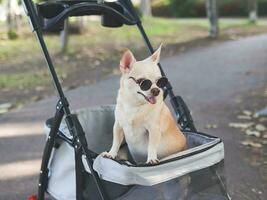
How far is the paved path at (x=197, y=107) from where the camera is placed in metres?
4.34

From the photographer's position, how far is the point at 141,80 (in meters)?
2.75

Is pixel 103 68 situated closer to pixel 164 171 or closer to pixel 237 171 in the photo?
pixel 237 171

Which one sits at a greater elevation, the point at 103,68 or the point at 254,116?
the point at 254,116

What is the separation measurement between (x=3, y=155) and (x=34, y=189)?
36.6 inches

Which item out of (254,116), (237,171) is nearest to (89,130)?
(237,171)

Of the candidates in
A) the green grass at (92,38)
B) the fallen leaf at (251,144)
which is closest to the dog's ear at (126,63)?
the fallen leaf at (251,144)

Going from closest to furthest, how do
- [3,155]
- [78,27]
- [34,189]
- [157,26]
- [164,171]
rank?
[164,171], [34,189], [3,155], [78,27], [157,26]

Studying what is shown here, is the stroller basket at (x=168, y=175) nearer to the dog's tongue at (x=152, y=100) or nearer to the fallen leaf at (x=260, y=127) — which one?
the dog's tongue at (x=152, y=100)

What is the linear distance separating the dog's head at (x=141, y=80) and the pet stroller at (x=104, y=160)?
328 mm

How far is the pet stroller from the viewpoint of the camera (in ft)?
8.79

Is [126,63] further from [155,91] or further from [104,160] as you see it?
[104,160]

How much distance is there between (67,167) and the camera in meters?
3.34

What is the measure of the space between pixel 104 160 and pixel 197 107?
387 cm

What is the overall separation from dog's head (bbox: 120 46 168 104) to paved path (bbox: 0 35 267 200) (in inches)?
60.2
